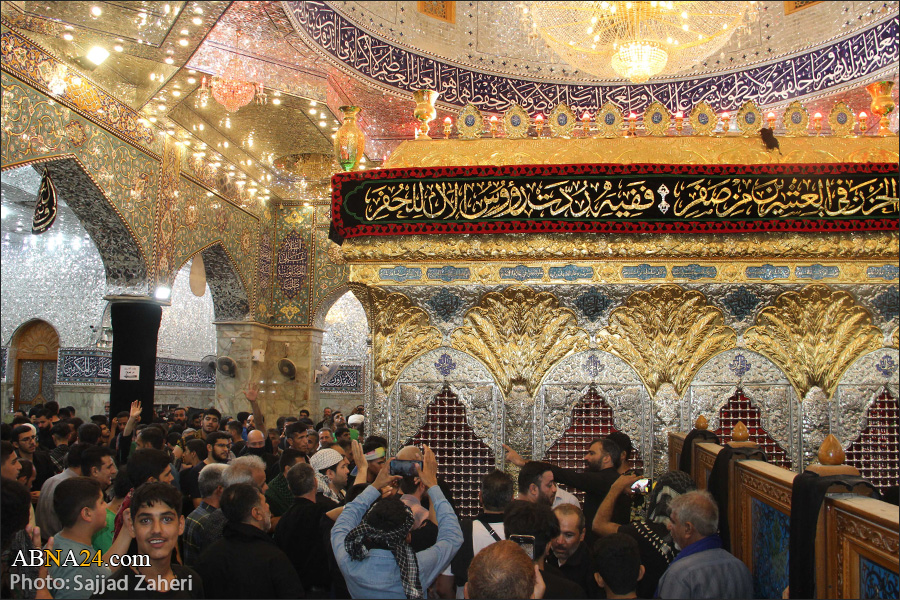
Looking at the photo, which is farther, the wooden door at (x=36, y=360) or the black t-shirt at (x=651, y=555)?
the wooden door at (x=36, y=360)

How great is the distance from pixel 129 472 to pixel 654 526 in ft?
7.35

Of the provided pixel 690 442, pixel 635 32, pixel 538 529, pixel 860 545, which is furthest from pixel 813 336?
pixel 635 32

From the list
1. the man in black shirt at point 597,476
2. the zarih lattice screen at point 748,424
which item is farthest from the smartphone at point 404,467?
the zarih lattice screen at point 748,424

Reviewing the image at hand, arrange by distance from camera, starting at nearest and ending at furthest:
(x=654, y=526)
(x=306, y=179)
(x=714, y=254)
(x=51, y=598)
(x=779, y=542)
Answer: (x=51, y=598) < (x=779, y=542) < (x=654, y=526) < (x=714, y=254) < (x=306, y=179)

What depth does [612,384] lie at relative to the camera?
4371 millimetres

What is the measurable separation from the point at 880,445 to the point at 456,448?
2571mm

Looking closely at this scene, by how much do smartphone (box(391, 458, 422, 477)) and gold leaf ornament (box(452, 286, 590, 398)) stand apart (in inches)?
72.7

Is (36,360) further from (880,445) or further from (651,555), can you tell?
(880,445)

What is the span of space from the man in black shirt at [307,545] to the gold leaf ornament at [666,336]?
89.7 inches

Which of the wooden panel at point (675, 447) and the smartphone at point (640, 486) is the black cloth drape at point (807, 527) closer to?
the smartphone at point (640, 486)

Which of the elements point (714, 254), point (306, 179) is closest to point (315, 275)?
point (306, 179)

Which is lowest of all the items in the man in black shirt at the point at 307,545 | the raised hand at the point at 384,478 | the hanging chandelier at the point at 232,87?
the man in black shirt at the point at 307,545

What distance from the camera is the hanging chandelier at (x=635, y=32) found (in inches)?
324

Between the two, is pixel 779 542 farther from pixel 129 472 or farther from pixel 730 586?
pixel 129 472
